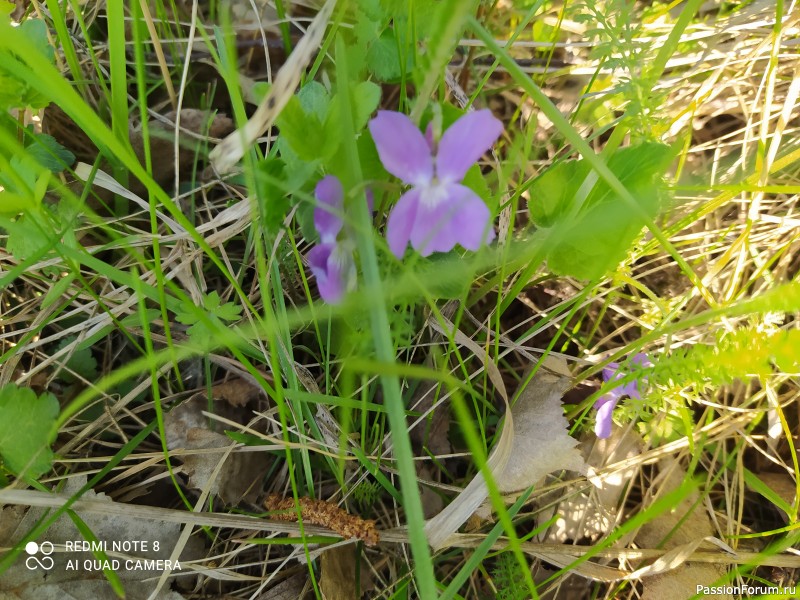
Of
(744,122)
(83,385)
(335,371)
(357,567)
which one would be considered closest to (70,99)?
(335,371)

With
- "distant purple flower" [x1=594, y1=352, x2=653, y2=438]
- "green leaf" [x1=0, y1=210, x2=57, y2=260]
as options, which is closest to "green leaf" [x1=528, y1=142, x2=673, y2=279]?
"distant purple flower" [x1=594, y1=352, x2=653, y2=438]

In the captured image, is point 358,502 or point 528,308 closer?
point 358,502

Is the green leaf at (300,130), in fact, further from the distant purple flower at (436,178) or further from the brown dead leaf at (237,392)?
the brown dead leaf at (237,392)

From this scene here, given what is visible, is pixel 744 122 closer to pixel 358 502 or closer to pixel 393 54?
pixel 393 54

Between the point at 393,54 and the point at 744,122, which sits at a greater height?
the point at 393,54

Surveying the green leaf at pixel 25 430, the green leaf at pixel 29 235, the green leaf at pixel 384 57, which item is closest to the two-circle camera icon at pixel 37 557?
the green leaf at pixel 25 430

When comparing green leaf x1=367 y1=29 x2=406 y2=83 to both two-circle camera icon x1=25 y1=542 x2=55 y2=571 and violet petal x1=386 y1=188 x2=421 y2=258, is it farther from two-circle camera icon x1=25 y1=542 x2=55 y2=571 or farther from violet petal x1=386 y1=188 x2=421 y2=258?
two-circle camera icon x1=25 y1=542 x2=55 y2=571
